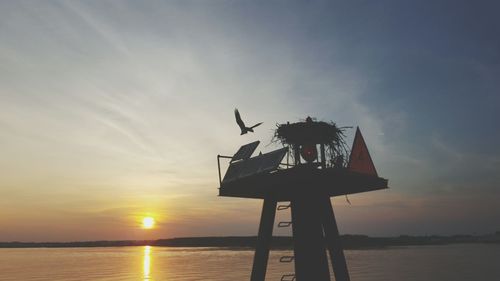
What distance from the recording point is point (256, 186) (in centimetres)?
1402

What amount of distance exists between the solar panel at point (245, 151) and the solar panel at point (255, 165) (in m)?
0.16

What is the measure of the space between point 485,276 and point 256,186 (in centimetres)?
7136

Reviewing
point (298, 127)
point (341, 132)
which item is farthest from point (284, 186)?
point (341, 132)

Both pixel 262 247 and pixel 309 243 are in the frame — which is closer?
pixel 309 243

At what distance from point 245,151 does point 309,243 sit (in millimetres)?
3729

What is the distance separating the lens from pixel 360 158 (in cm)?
1437

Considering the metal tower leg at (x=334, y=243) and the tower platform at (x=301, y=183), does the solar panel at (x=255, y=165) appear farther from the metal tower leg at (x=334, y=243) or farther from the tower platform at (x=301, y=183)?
the metal tower leg at (x=334, y=243)

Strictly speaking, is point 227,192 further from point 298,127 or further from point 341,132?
point 341,132

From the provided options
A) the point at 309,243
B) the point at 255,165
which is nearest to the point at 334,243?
the point at 309,243

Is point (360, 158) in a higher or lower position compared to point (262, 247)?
higher

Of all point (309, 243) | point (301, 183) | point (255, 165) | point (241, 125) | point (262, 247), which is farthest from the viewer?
point (241, 125)

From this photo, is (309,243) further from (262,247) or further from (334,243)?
(262,247)

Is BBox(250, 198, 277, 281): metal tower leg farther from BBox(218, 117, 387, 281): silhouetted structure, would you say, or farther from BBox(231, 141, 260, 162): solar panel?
BBox(231, 141, 260, 162): solar panel

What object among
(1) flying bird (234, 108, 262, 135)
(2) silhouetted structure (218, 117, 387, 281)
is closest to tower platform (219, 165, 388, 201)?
(2) silhouetted structure (218, 117, 387, 281)
